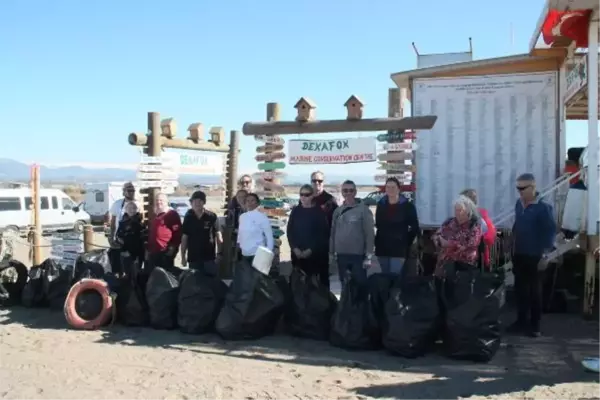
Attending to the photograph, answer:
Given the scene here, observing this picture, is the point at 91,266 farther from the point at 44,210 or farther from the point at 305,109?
the point at 44,210

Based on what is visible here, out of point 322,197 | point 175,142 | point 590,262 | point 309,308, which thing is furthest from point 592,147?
point 175,142

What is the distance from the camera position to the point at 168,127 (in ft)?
27.7

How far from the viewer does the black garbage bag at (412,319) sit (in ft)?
17.3

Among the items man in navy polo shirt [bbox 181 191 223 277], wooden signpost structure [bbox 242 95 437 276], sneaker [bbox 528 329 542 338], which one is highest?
wooden signpost structure [bbox 242 95 437 276]

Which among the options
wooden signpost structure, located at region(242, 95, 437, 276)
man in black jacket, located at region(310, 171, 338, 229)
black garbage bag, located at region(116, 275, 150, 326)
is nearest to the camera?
black garbage bag, located at region(116, 275, 150, 326)

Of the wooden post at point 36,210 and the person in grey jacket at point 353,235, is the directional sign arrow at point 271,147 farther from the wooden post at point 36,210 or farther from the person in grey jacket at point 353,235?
the wooden post at point 36,210

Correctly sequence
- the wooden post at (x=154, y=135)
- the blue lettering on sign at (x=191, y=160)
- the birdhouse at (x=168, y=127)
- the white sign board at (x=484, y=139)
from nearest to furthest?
the white sign board at (x=484, y=139), the wooden post at (x=154, y=135), the birdhouse at (x=168, y=127), the blue lettering on sign at (x=191, y=160)

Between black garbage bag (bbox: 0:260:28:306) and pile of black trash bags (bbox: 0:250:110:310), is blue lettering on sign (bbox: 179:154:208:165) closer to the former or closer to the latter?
pile of black trash bags (bbox: 0:250:110:310)

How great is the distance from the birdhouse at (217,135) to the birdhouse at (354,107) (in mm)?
2892

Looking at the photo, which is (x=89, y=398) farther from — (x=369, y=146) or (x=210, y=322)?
(x=369, y=146)

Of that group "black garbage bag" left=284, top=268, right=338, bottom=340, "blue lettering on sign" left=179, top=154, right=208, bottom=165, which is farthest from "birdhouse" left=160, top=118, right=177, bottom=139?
"black garbage bag" left=284, top=268, right=338, bottom=340

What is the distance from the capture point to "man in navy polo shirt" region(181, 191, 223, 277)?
6742 mm

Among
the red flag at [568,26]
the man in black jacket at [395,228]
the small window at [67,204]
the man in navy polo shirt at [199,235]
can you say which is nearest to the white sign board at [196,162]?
the man in navy polo shirt at [199,235]

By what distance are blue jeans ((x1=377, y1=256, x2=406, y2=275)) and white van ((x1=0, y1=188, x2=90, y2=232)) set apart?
1537 centimetres
